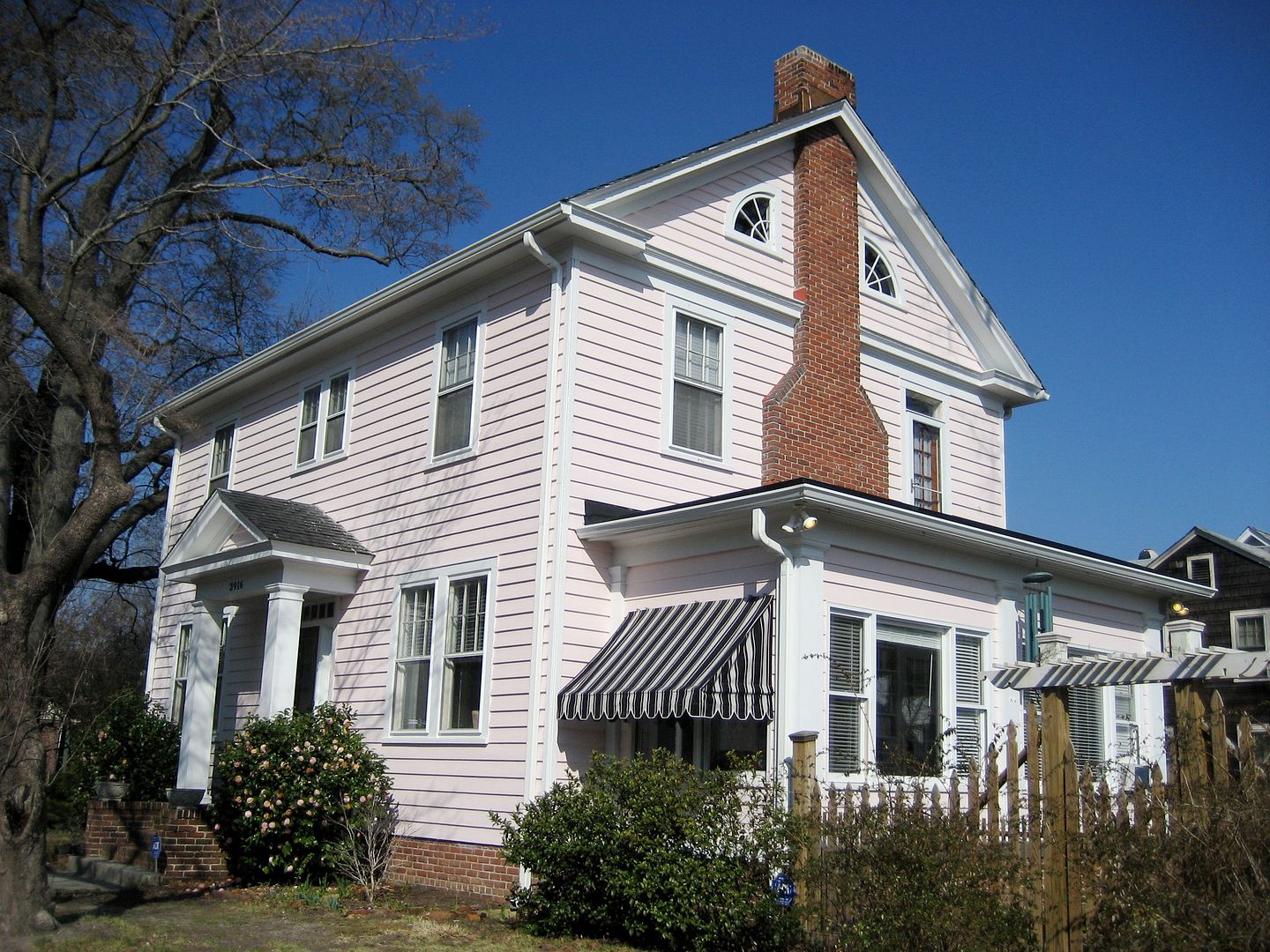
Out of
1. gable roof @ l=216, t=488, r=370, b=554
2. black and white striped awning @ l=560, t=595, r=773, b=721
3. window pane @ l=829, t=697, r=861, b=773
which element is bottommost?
window pane @ l=829, t=697, r=861, b=773

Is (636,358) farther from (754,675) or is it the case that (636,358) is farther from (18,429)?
(18,429)

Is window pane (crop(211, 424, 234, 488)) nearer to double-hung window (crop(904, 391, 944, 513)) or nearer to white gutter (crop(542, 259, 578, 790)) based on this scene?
white gutter (crop(542, 259, 578, 790))

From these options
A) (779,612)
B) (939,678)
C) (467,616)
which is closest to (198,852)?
(467,616)

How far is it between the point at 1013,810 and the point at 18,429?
17.7 meters

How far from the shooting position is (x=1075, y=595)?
13891mm

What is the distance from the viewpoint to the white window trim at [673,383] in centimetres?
1356

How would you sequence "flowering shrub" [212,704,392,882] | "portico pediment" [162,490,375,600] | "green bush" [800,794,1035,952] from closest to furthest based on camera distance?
"green bush" [800,794,1035,952] < "flowering shrub" [212,704,392,882] < "portico pediment" [162,490,375,600]

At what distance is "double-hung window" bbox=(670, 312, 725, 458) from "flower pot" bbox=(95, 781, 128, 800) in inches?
362

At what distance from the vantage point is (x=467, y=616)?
13.3 metres

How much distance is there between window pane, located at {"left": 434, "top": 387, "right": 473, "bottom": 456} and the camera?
46.1 ft

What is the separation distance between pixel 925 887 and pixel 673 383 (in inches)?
296

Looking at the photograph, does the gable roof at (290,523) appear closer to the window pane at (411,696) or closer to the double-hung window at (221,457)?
the window pane at (411,696)

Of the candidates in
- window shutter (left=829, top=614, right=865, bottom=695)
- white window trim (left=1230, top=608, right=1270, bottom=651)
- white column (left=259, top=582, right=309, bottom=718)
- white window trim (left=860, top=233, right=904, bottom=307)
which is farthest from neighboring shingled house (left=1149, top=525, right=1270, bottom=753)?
white column (left=259, top=582, right=309, bottom=718)

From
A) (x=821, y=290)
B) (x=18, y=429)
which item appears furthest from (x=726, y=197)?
(x=18, y=429)
